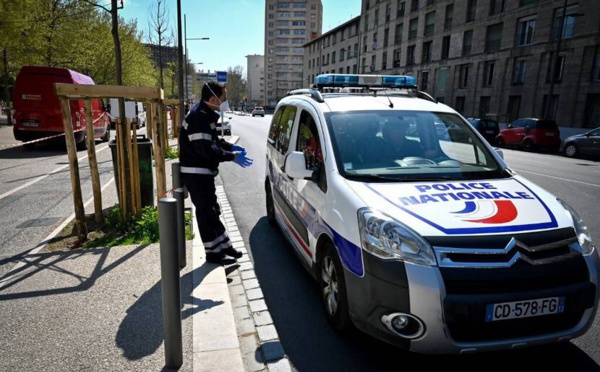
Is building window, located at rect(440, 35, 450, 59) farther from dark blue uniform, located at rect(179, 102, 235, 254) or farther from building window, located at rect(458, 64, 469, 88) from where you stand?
dark blue uniform, located at rect(179, 102, 235, 254)

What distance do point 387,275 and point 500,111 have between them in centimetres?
3302

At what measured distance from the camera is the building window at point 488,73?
32156mm

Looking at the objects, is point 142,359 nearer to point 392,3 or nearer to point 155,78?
point 155,78

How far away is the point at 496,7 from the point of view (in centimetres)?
3161

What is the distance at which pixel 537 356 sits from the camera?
2811 millimetres

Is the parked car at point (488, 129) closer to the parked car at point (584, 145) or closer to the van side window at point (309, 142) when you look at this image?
the parked car at point (584, 145)

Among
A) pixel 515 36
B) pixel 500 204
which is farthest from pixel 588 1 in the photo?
pixel 500 204

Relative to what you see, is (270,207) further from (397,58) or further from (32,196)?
(397,58)

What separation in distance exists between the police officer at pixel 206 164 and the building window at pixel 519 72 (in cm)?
3113

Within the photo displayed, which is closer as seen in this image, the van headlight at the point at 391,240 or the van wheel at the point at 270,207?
the van headlight at the point at 391,240

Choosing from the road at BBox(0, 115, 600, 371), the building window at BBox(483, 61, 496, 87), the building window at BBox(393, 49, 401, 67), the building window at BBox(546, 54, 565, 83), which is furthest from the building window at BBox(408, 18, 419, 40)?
the road at BBox(0, 115, 600, 371)

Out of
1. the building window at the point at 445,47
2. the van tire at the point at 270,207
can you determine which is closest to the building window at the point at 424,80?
the building window at the point at 445,47

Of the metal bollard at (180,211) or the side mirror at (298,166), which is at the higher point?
the side mirror at (298,166)

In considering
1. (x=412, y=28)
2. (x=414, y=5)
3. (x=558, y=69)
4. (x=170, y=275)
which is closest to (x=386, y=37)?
(x=412, y=28)
